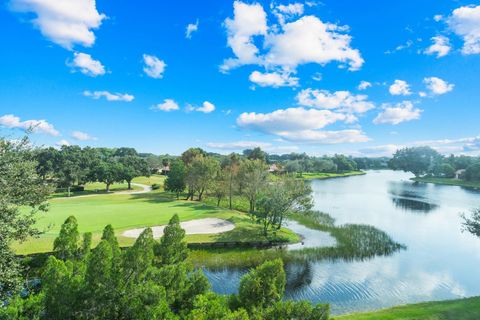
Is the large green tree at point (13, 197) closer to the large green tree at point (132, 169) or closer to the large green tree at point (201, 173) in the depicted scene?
the large green tree at point (201, 173)

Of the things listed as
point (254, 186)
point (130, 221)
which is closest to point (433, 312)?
point (254, 186)

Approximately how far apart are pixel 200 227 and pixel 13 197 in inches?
1035

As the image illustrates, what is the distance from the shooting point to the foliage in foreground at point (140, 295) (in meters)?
9.24

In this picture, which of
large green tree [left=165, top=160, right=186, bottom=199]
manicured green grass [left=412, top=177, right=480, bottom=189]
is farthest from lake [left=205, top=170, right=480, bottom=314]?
manicured green grass [left=412, top=177, right=480, bottom=189]

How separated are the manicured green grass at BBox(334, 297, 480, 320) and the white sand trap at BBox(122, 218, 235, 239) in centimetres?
2062

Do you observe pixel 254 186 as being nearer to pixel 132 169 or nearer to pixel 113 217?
pixel 113 217

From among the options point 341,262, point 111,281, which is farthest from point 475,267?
point 111,281

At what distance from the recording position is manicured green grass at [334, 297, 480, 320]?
1520cm

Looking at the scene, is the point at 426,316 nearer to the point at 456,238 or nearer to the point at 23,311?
the point at 23,311

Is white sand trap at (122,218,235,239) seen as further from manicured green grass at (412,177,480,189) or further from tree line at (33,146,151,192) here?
manicured green grass at (412,177,480,189)

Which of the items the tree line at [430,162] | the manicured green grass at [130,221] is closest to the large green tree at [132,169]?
the manicured green grass at [130,221]

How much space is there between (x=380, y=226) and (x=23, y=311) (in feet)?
138

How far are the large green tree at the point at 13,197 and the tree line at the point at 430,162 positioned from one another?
151230mm

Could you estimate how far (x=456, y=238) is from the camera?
36688 millimetres
